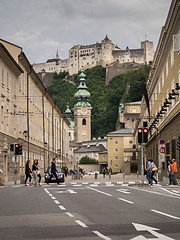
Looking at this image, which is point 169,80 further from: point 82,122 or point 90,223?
point 82,122

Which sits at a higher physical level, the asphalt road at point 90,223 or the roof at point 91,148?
the roof at point 91,148

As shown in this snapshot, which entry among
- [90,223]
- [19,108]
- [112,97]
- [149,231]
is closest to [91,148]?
[112,97]

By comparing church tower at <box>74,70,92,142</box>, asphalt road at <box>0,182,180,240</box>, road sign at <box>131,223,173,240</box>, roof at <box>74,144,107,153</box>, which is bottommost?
asphalt road at <box>0,182,180,240</box>

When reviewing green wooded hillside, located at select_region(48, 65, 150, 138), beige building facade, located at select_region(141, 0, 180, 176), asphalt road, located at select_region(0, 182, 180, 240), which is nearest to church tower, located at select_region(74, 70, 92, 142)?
green wooded hillside, located at select_region(48, 65, 150, 138)

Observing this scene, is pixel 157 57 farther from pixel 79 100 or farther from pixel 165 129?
pixel 79 100

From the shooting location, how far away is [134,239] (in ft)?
24.8

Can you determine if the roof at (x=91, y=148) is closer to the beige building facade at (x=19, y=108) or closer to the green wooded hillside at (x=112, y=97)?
the green wooded hillside at (x=112, y=97)

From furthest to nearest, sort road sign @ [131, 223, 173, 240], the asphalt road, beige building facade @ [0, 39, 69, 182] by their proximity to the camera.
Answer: beige building facade @ [0, 39, 69, 182]
the asphalt road
road sign @ [131, 223, 173, 240]

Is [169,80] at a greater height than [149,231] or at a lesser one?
greater

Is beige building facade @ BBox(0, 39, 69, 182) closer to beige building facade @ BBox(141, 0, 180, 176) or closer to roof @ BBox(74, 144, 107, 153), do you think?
beige building facade @ BBox(141, 0, 180, 176)

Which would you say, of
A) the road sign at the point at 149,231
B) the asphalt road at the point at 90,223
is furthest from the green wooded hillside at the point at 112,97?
the road sign at the point at 149,231

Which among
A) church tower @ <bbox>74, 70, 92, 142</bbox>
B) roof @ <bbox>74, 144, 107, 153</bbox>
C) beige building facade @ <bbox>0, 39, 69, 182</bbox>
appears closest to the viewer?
beige building facade @ <bbox>0, 39, 69, 182</bbox>

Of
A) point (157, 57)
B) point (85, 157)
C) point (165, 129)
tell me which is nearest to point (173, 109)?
point (165, 129)

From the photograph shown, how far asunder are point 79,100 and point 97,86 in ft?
62.0
